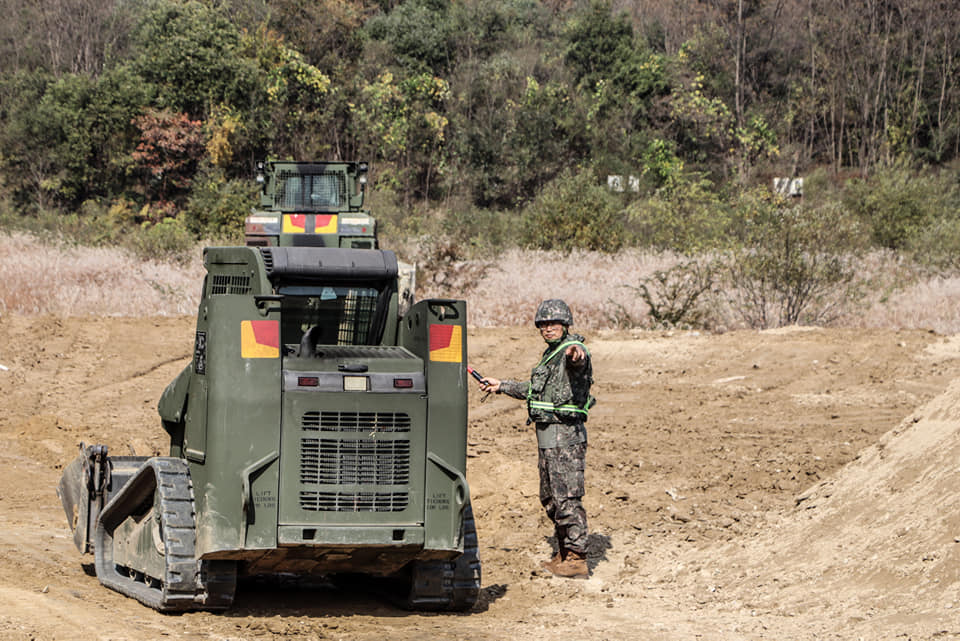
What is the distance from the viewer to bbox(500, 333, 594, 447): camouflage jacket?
7.74m

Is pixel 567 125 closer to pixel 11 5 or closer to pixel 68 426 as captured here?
pixel 11 5

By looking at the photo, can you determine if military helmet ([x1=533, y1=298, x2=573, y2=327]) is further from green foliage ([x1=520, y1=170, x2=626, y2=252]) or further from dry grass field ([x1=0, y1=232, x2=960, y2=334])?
green foliage ([x1=520, y1=170, x2=626, y2=252])

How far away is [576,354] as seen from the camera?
752cm

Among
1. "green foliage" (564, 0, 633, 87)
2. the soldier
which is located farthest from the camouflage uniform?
"green foliage" (564, 0, 633, 87)

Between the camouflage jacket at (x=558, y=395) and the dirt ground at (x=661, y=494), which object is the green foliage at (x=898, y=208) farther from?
the camouflage jacket at (x=558, y=395)

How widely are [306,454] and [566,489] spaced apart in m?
2.32

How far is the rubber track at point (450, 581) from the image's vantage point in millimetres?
6562

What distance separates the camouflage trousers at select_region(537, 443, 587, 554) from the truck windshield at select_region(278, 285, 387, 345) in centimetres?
165

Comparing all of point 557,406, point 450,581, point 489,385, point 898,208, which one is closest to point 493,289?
point 898,208

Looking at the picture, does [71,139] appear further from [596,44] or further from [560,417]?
[560,417]

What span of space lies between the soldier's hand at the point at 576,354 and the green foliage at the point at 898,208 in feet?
70.4

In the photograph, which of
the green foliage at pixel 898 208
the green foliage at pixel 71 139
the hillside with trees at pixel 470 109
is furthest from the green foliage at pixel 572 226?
the green foliage at pixel 71 139

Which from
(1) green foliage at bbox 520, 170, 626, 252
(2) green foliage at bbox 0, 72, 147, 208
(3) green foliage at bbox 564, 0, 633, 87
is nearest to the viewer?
(1) green foliage at bbox 520, 170, 626, 252

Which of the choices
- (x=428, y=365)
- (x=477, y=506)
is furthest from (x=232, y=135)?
(x=428, y=365)
